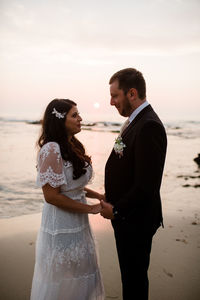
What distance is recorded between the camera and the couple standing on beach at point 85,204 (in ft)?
8.88

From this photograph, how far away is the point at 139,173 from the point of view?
8.50 ft

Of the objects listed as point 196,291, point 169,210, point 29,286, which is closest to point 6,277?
point 29,286

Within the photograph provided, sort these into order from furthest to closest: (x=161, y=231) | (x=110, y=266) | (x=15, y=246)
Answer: (x=161, y=231) → (x=15, y=246) → (x=110, y=266)

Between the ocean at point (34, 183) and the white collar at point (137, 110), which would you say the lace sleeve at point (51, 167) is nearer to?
the white collar at point (137, 110)

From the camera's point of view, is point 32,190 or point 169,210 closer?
point 169,210

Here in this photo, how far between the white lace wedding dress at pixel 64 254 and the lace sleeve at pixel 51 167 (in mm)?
20

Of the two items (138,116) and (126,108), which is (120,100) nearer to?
(126,108)

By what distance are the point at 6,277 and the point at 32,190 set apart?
4.76 metres

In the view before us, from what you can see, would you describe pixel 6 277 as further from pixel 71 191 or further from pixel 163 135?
pixel 163 135

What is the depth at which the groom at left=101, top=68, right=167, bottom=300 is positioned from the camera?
2596 mm

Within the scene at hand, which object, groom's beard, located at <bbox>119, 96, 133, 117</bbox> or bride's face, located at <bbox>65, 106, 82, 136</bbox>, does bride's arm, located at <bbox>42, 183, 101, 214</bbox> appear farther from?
groom's beard, located at <bbox>119, 96, 133, 117</bbox>

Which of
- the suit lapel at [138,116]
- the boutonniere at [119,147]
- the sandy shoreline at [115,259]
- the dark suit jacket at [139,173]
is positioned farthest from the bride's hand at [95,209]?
the sandy shoreline at [115,259]

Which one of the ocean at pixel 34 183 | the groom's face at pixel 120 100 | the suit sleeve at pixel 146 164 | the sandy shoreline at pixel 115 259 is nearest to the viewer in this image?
the suit sleeve at pixel 146 164

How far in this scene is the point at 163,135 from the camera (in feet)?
8.87
